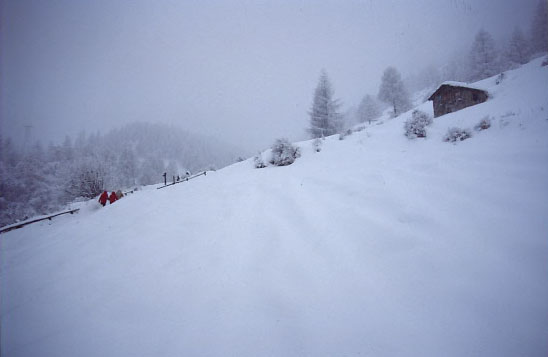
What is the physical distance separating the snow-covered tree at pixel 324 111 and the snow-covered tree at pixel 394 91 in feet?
38.0

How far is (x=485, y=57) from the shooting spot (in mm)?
29438

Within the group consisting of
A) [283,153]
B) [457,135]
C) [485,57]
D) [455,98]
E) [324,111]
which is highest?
[485,57]

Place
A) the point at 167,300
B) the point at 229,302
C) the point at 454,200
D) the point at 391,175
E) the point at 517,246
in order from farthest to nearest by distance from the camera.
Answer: the point at 391,175
the point at 454,200
the point at 167,300
the point at 229,302
the point at 517,246

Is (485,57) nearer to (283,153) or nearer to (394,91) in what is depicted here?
(394,91)

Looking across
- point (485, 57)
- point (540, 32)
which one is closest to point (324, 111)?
point (485, 57)

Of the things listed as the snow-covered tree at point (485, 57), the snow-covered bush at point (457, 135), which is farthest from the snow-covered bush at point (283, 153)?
the snow-covered tree at point (485, 57)

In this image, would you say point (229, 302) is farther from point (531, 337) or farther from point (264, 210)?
point (531, 337)

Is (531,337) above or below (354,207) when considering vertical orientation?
below

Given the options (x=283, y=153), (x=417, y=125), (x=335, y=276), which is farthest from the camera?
(x=283, y=153)

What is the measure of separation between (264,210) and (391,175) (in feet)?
9.61

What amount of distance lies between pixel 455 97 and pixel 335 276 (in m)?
17.5

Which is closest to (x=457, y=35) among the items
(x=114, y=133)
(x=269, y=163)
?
(x=269, y=163)

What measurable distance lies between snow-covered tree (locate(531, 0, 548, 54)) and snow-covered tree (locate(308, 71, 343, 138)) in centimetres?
3417

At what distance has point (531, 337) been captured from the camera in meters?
1.59
